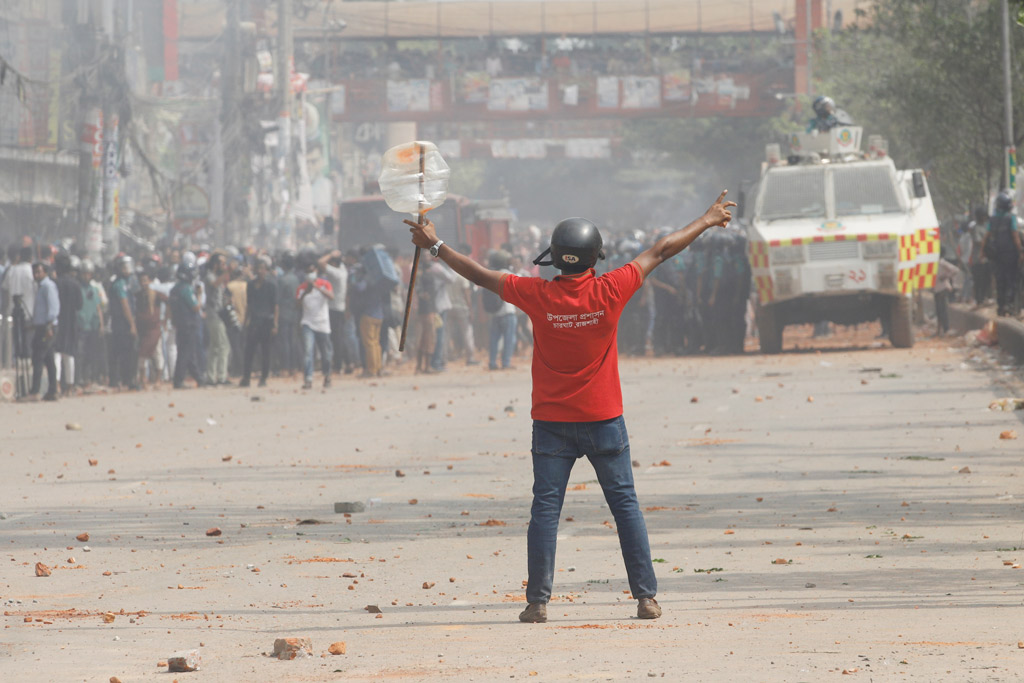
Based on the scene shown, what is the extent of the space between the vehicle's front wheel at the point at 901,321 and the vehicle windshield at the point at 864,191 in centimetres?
132

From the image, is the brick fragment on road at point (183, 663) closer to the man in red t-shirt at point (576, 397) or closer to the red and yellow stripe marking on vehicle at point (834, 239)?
the man in red t-shirt at point (576, 397)

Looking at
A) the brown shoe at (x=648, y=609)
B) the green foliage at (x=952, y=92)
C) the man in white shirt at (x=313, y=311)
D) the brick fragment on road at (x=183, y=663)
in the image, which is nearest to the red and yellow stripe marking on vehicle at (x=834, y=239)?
the man in white shirt at (x=313, y=311)

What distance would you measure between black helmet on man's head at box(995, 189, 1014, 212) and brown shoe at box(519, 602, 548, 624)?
1729cm

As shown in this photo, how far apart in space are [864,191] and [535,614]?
726 inches

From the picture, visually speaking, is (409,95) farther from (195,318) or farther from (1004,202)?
(1004,202)

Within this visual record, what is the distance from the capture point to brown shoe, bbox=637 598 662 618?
20.0 feet

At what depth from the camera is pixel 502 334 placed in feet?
78.5

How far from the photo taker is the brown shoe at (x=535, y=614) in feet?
20.0

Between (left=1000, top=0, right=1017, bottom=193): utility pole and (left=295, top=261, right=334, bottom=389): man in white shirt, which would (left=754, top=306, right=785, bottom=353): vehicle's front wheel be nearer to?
(left=1000, top=0, right=1017, bottom=193): utility pole

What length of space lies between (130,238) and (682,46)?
25.7 meters

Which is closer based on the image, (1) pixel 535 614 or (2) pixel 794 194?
(1) pixel 535 614

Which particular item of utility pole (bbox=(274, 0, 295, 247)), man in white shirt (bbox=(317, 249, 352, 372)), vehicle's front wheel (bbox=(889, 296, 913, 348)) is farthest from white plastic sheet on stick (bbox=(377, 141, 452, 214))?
utility pole (bbox=(274, 0, 295, 247))

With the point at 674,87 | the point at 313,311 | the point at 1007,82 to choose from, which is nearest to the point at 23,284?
the point at 313,311

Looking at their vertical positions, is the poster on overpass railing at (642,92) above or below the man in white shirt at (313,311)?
above
